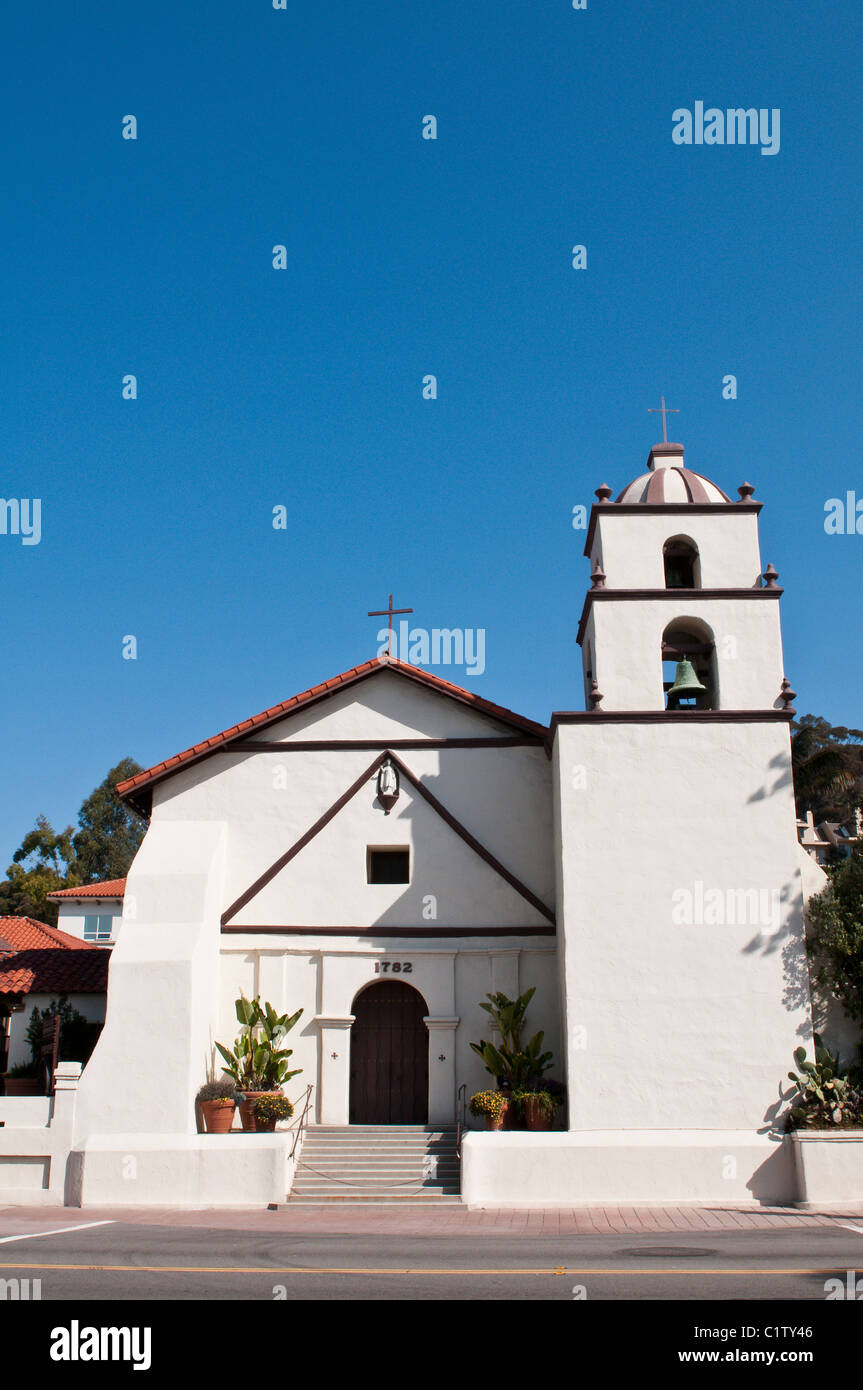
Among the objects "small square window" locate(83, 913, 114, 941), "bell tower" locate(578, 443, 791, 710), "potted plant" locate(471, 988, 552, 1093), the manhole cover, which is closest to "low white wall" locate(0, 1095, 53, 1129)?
"potted plant" locate(471, 988, 552, 1093)

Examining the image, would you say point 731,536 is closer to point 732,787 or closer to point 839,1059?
point 732,787

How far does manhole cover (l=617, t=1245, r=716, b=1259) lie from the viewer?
1194 cm

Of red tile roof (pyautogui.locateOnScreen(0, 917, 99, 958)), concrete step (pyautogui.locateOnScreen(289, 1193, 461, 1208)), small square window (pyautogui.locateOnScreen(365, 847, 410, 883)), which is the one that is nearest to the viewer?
concrete step (pyautogui.locateOnScreen(289, 1193, 461, 1208))

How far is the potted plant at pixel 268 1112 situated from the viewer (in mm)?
18344

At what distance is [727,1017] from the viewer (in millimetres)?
17484

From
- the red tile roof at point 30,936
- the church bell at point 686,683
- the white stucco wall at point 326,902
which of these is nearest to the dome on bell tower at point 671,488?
the church bell at point 686,683

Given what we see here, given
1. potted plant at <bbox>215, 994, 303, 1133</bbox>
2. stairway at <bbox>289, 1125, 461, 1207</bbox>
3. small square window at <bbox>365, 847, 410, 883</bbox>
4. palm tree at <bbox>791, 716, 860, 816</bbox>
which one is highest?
palm tree at <bbox>791, 716, 860, 816</bbox>

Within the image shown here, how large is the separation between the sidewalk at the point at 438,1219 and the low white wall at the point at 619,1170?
333 mm

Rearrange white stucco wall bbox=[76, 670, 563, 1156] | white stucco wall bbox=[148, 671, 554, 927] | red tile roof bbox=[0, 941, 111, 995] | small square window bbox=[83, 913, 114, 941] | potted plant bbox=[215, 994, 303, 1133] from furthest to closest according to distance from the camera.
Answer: small square window bbox=[83, 913, 114, 941]
red tile roof bbox=[0, 941, 111, 995]
white stucco wall bbox=[148, 671, 554, 927]
potted plant bbox=[215, 994, 303, 1133]
white stucco wall bbox=[76, 670, 563, 1156]

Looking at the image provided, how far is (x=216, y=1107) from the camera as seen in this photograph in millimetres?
18281

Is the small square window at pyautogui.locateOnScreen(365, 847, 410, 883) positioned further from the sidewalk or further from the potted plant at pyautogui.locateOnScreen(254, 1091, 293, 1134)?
the sidewalk

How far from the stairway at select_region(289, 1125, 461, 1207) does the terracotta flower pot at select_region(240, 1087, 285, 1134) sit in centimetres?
84

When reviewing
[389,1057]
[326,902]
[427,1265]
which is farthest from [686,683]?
[427,1265]

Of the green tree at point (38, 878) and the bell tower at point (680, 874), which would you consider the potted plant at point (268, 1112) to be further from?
the green tree at point (38, 878)
